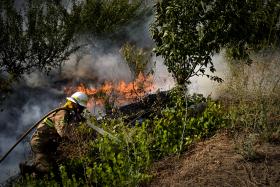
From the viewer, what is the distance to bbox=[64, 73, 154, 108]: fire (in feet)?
34.7

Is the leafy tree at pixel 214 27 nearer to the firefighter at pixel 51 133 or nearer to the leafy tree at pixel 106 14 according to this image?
the firefighter at pixel 51 133

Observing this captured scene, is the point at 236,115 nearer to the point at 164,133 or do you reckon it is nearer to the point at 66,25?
the point at 164,133

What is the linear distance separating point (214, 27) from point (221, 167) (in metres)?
3.17

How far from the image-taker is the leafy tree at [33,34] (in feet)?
41.8

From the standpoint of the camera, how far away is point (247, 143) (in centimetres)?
577

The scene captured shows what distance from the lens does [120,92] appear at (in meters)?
13.2

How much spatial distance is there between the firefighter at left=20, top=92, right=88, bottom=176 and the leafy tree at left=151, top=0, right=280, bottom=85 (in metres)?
2.32

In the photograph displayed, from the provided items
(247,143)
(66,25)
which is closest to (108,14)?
(66,25)

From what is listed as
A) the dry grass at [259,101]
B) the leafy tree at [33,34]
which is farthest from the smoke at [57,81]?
the dry grass at [259,101]

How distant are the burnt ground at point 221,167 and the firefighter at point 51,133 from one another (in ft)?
5.00

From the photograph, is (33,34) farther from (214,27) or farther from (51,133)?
(214,27)

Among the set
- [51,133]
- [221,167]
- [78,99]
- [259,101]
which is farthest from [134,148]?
[259,101]

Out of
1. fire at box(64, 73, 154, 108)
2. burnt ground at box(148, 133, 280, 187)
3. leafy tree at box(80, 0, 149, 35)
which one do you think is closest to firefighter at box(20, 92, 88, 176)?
burnt ground at box(148, 133, 280, 187)

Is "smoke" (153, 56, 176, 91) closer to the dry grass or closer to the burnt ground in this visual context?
the dry grass
